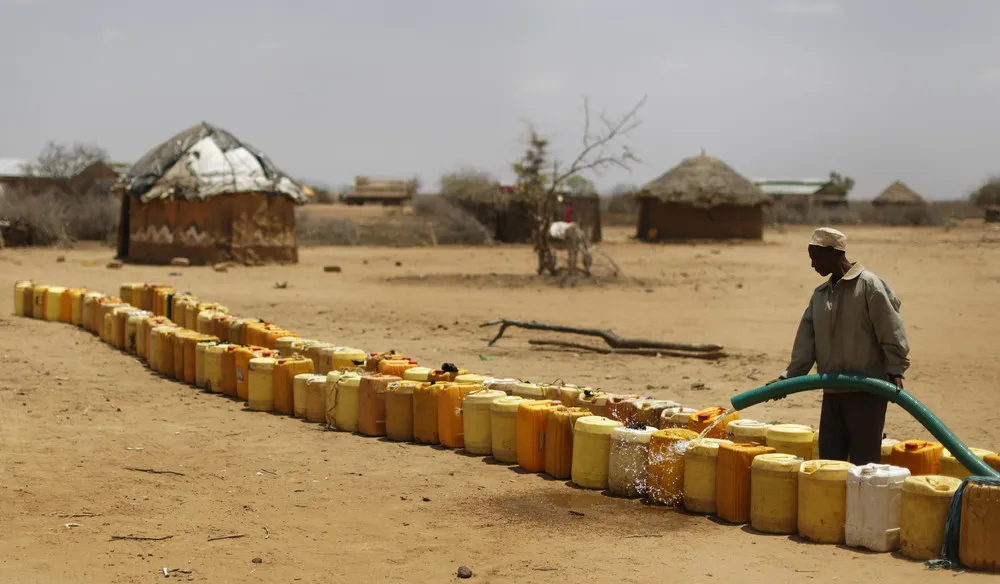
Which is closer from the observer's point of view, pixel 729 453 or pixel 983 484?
pixel 983 484

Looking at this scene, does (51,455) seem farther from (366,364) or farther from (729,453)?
(729,453)

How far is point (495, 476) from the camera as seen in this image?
7.33 metres

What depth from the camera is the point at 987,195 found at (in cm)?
6181

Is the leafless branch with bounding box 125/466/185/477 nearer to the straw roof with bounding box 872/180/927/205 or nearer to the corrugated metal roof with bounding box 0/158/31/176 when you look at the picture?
the corrugated metal roof with bounding box 0/158/31/176

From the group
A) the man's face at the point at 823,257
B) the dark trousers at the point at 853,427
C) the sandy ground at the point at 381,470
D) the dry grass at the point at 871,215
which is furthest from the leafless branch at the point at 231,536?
the dry grass at the point at 871,215

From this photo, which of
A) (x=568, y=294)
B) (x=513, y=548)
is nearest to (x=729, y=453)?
(x=513, y=548)

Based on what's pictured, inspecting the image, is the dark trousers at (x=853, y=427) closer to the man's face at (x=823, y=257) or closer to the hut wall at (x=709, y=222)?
the man's face at (x=823, y=257)

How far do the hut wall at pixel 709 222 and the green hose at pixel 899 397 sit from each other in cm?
3182

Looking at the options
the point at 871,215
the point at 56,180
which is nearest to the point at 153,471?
the point at 56,180

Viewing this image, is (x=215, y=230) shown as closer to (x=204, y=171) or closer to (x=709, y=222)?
(x=204, y=171)

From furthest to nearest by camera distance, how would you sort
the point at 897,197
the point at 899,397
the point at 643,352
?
1. the point at 897,197
2. the point at 643,352
3. the point at 899,397

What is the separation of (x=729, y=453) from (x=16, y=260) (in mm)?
23269

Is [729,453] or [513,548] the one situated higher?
[729,453]

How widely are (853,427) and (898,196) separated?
60394 mm
